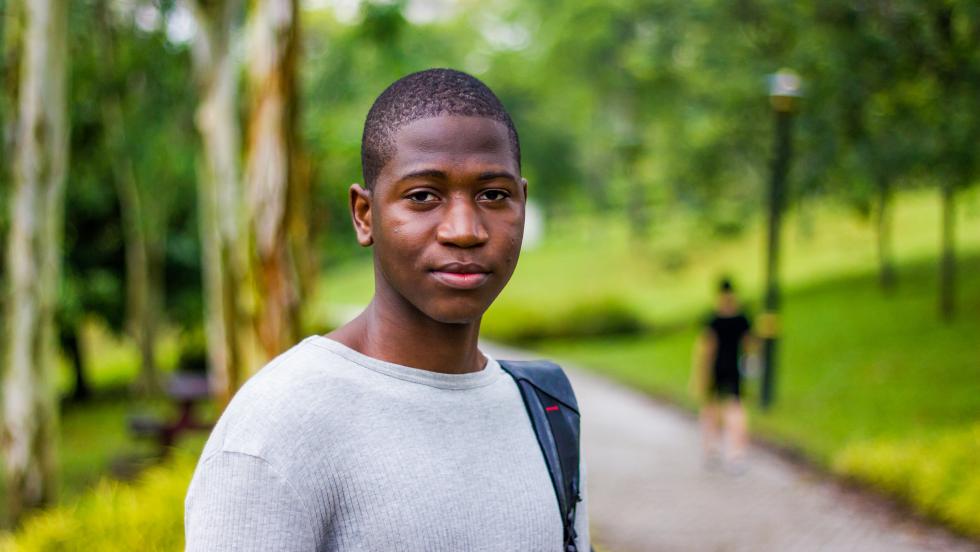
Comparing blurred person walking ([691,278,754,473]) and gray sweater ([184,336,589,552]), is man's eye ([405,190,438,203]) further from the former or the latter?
blurred person walking ([691,278,754,473])

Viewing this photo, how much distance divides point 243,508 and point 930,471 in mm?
8928

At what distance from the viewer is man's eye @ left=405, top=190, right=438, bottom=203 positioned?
59.5 inches

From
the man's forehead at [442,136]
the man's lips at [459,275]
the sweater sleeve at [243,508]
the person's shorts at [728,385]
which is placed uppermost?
the man's forehead at [442,136]

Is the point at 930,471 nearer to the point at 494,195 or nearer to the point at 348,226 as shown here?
the point at 494,195

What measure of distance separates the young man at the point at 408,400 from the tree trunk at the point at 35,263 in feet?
22.5

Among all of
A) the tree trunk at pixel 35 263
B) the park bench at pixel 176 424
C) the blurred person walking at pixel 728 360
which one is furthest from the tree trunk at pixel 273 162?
the blurred person walking at pixel 728 360

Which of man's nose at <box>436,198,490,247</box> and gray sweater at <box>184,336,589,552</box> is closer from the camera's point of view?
gray sweater at <box>184,336,589,552</box>

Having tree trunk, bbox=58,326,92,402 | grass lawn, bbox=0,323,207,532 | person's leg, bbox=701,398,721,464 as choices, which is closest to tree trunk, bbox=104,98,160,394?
grass lawn, bbox=0,323,207,532

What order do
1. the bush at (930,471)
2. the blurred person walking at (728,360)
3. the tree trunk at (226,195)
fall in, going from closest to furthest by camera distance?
the tree trunk at (226,195) < the bush at (930,471) < the blurred person walking at (728,360)

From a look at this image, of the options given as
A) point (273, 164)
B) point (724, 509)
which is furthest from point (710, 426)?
point (273, 164)

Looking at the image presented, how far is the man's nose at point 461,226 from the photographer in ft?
4.84

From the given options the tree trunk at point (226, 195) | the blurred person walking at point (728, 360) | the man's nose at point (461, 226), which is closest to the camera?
the man's nose at point (461, 226)

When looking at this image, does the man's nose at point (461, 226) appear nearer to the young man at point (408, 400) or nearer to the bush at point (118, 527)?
the young man at point (408, 400)

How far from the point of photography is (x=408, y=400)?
153 cm
